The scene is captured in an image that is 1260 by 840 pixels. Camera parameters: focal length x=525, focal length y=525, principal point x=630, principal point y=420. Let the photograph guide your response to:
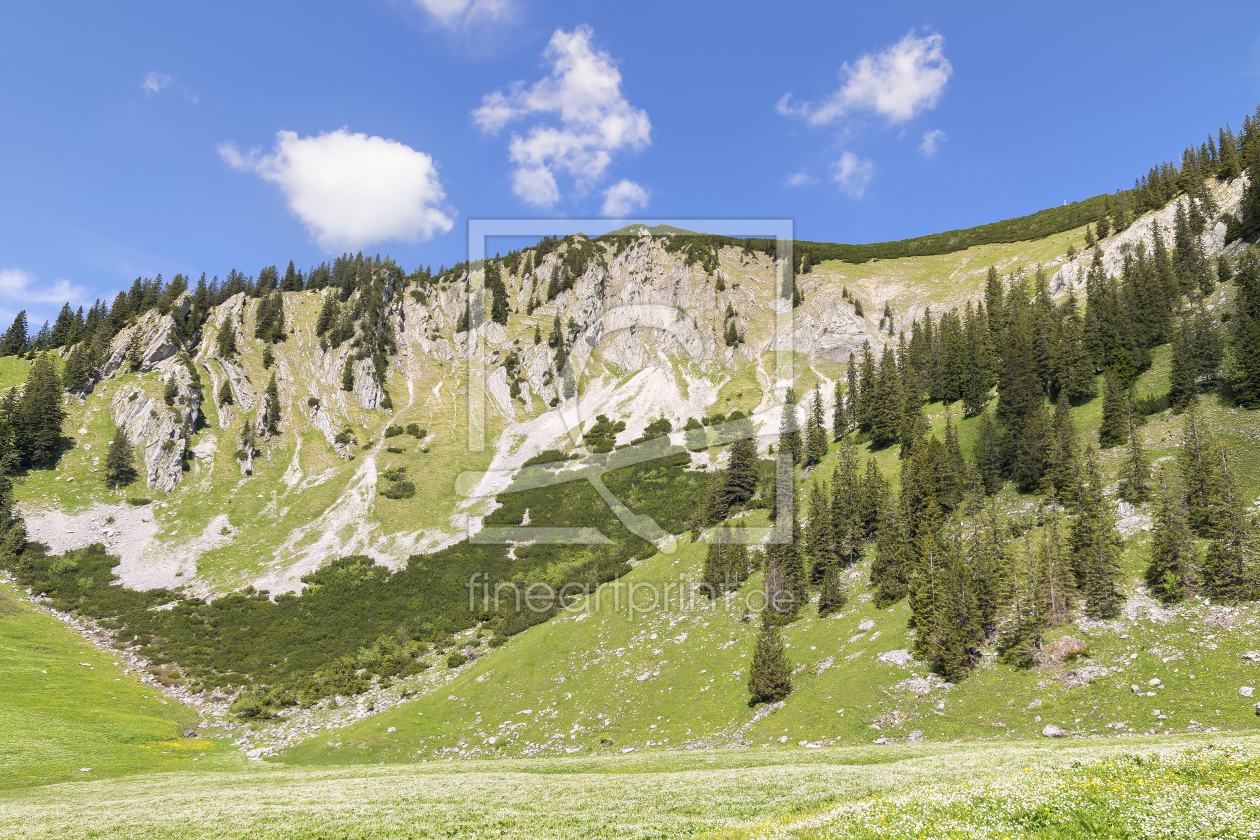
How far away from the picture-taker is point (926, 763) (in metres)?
22.2

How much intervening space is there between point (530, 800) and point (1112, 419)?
76613 mm

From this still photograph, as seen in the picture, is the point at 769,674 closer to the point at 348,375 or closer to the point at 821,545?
the point at 821,545

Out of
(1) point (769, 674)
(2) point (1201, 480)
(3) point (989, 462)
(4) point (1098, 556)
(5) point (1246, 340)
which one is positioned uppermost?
(5) point (1246, 340)

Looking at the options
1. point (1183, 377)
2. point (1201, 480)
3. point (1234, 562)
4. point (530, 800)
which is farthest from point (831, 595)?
point (1183, 377)

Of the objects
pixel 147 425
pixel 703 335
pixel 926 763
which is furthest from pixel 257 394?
pixel 926 763

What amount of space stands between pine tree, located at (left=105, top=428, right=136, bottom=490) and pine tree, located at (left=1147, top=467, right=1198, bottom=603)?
14532 centimetres

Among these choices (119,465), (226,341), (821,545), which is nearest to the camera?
(821,545)

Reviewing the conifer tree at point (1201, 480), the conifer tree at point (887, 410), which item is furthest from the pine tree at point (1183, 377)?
the conifer tree at point (887, 410)

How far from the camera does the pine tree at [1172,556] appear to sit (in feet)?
131

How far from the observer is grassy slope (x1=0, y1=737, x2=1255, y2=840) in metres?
15.4

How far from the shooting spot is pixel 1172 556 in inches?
1602

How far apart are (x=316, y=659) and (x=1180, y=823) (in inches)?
3104

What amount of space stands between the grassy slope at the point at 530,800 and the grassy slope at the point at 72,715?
36.7ft

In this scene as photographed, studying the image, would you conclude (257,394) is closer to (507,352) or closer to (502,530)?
(507,352)
